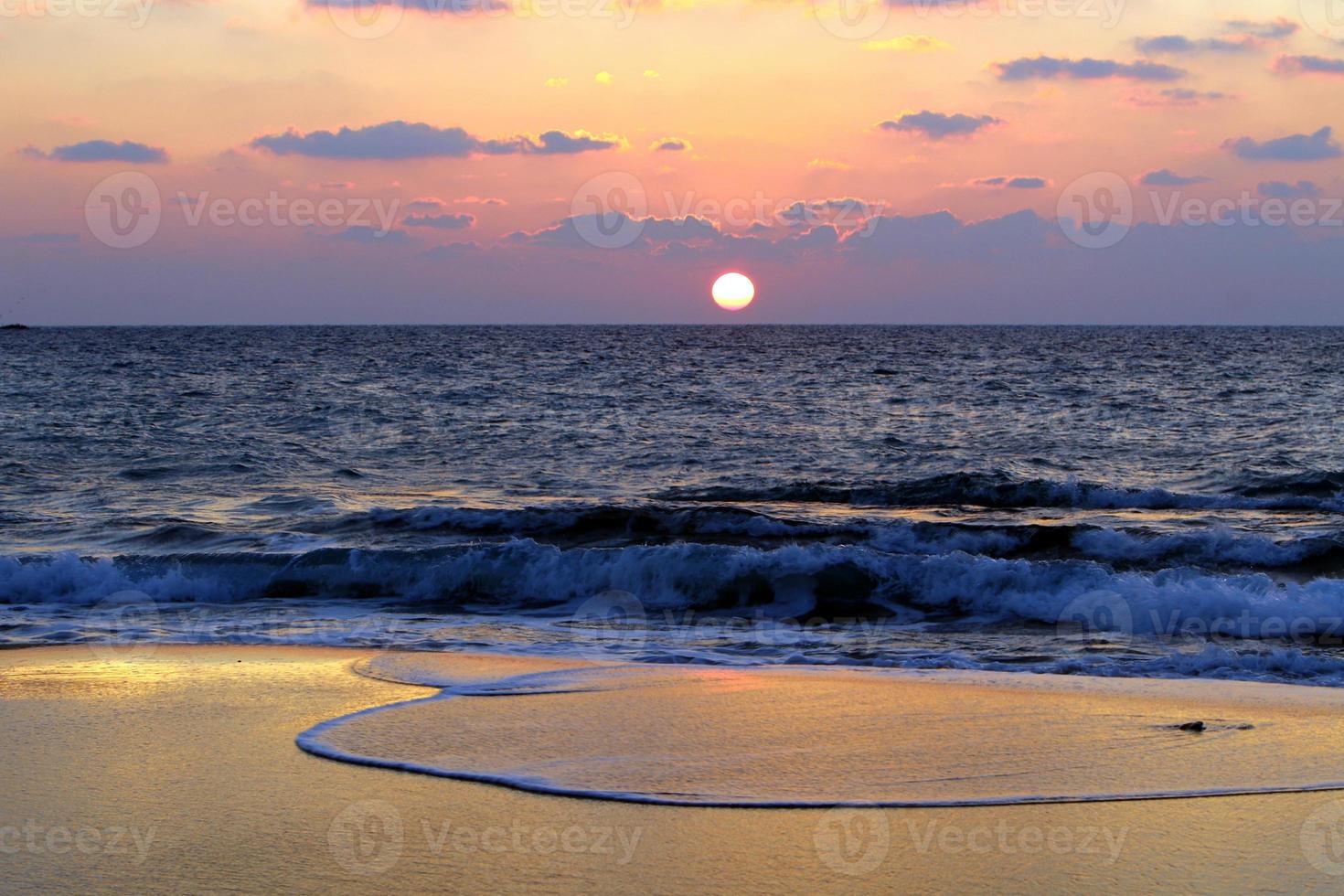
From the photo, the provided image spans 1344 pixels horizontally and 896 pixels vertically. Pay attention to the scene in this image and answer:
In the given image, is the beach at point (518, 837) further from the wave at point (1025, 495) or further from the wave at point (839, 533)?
the wave at point (1025, 495)

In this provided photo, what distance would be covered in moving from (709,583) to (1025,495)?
8028mm

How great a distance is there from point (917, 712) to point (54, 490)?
59.5 ft

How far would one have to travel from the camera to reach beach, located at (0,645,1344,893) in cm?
465

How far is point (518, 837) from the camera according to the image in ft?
16.8

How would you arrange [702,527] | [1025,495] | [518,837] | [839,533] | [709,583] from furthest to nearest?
[1025,495] < [702,527] < [839,533] < [709,583] < [518,837]

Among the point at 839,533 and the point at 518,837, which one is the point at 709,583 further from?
the point at 518,837

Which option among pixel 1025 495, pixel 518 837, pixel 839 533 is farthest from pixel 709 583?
pixel 518 837

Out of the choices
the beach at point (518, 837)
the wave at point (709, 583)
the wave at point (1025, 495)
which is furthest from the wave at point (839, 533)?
the beach at point (518, 837)

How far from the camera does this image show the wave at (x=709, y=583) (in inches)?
483

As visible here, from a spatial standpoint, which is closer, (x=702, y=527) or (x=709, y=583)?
(x=709, y=583)

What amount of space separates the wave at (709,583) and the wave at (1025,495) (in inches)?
199

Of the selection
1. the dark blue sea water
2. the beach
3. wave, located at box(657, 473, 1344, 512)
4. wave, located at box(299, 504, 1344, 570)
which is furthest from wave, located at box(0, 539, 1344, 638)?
the beach

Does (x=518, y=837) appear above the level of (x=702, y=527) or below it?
above

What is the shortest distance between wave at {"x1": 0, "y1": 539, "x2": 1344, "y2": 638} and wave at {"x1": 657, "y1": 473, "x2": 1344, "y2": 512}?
5066 mm
